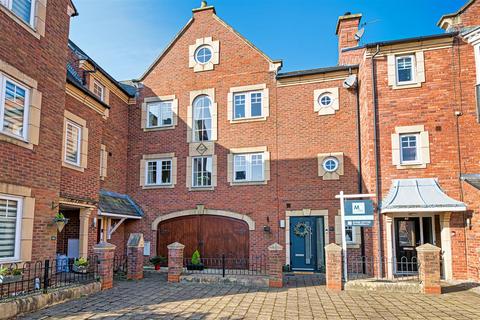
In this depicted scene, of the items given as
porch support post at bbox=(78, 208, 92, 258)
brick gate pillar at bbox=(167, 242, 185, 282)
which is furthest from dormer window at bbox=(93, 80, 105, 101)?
brick gate pillar at bbox=(167, 242, 185, 282)

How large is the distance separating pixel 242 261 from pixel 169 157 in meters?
5.66

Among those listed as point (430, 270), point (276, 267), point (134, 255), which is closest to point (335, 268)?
point (276, 267)

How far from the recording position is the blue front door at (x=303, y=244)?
15266 millimetres

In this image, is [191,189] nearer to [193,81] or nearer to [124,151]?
[124,151]

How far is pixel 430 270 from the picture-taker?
1066 centimetres

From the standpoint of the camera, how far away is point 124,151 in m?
17.7

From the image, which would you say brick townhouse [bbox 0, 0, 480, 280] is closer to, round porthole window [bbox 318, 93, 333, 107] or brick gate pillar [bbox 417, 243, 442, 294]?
round porthole window [bbox 318, 93, 333, 107]

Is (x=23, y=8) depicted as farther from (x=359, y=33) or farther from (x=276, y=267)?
(x=359, y=33)

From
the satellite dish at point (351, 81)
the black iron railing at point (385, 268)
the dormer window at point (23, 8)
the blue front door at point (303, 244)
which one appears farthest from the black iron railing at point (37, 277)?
the satellite dish at point (351, 81)

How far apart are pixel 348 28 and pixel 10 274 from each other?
613 inches

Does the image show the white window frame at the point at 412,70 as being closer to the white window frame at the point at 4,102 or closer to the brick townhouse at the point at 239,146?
the brick townhouse at the point at 239,146

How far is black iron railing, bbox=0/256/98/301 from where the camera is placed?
8.21 m

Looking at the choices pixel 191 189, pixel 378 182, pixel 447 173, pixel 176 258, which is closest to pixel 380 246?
pixel 378 182

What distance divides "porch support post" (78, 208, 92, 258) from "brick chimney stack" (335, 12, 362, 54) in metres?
12.5
